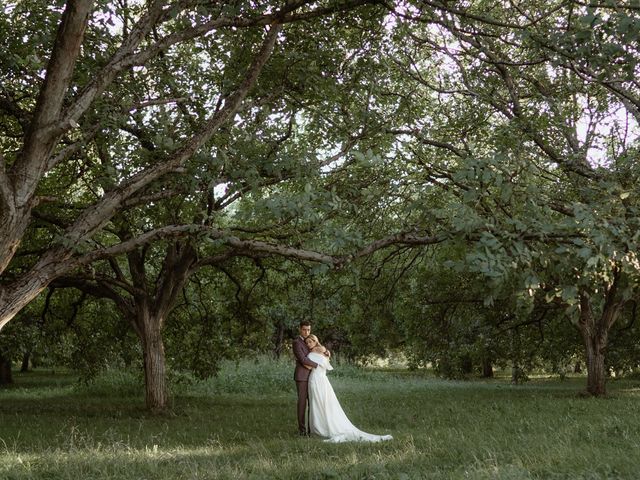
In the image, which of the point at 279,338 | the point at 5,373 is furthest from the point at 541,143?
the point at 279,338

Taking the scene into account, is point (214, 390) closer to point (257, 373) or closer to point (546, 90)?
point (257, 373)

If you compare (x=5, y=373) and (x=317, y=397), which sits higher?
(x=317, y=397)

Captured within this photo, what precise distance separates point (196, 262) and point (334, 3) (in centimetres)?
913

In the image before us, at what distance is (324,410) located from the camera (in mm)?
13078

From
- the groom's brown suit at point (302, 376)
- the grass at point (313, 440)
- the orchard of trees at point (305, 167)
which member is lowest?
the grass at point (313, 440)

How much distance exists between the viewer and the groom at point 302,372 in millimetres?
13578

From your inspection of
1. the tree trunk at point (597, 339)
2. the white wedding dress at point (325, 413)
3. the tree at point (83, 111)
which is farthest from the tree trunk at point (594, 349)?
the tree at point (83, 111)

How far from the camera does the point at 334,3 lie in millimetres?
10078

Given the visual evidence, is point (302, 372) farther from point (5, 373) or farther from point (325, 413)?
point (5, 373)

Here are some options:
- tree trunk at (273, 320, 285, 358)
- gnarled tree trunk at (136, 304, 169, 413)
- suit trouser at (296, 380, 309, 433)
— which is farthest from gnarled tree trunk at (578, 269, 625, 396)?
tree trunk at (273, 320, 285, 358)

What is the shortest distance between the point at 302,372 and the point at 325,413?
1096mm

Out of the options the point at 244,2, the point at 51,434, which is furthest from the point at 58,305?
the point at 244,2

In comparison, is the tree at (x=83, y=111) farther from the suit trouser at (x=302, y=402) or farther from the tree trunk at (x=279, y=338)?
the tree trunk at (x=279, y=338)

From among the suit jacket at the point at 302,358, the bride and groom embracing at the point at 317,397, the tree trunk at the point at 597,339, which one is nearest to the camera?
the bride and groom embracing at the point at 317,397
